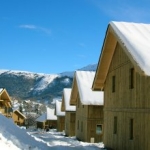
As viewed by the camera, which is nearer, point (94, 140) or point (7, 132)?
point (7, 132)

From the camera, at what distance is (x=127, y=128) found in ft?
63.6

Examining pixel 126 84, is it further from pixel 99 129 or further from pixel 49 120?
pixel 49 120

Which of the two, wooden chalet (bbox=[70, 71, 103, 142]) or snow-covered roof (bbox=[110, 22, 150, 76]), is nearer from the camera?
snow-covered roof (bbox=[110, 22, 150, 76])

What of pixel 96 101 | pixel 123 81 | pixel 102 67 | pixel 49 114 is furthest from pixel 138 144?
pixel 49 114

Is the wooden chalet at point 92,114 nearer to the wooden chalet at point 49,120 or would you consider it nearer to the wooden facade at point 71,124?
the wooden facade at point 71,124

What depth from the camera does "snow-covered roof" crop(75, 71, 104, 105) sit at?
32.6 meters

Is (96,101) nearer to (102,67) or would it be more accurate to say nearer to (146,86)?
(102,67)

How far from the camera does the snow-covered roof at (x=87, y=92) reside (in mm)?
32616

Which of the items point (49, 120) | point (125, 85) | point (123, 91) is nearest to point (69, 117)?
point (123, 91)

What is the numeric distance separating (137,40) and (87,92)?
57.7 feet

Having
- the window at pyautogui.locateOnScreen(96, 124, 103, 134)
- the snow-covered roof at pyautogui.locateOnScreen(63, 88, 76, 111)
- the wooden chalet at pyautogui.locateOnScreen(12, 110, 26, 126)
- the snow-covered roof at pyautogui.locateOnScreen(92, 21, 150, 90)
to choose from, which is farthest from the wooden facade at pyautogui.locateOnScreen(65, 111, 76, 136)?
the wooden chalet at pyautogui.locateOnScreen(12, 110, 26, 126)

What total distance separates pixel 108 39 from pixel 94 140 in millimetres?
13870

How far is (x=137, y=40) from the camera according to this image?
661 inches

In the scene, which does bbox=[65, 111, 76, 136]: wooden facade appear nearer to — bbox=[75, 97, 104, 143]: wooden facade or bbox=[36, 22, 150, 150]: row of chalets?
bbox=[75, 97, 104, 143]: wooden facade
